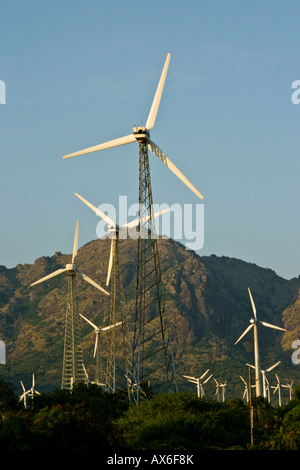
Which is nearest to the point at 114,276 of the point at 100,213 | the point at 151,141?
the point at 100,213

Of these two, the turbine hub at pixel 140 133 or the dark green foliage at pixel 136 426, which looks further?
the turbine hub at pixel 140 133

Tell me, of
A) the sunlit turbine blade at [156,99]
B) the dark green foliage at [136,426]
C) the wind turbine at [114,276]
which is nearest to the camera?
the dark green foliage at [136,426]

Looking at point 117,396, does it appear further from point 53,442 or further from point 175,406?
point 53,442

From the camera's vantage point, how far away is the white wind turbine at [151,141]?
93.9m

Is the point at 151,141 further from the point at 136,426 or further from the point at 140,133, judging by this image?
the point at 136,426

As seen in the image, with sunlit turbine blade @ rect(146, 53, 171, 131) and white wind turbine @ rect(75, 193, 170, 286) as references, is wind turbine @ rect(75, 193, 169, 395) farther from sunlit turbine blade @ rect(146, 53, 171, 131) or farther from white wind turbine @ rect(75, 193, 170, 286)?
sunlit turbine blade @ rect(146, 53, 171, 131)

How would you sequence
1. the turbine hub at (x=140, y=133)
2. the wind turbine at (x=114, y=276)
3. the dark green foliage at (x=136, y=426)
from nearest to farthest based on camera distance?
the dark green foliage at (x=136, y=426), the turbine hub at (x=140, y=133), the wind turbine at (x=114, y=276)

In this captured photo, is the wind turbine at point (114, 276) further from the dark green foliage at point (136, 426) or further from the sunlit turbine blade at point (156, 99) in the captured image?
the sunlit turbine blade at point (156, 99)

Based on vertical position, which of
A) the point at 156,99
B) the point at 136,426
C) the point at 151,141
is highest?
the point at 156,99

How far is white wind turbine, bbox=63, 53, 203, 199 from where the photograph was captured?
9388 centimetres

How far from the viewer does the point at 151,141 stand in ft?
313

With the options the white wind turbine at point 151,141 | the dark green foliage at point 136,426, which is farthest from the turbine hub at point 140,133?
the dark green foliage at point 136,426
